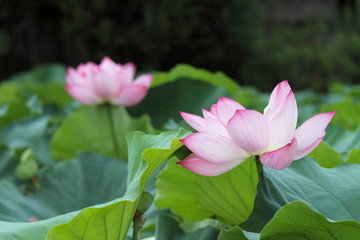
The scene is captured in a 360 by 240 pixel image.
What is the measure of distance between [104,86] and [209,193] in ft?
2.45

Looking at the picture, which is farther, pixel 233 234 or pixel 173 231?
pixel 173 231

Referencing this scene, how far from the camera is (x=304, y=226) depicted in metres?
0.65

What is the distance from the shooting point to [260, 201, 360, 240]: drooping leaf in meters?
0.62

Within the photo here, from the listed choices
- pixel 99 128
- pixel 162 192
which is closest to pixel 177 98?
pixel 99 128

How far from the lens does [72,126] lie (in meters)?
1.58

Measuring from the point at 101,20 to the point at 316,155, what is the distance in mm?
5263

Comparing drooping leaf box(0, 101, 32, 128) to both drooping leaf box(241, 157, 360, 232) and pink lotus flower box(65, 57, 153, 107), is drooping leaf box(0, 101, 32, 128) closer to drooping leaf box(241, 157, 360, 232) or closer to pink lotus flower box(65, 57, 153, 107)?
pink lotus flower box(65, 57, 153, 107)

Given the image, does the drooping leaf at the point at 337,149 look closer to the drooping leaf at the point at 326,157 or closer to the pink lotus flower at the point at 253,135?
the drooping leaf at the point at 326,157

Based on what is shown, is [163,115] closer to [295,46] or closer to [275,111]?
[275,111]

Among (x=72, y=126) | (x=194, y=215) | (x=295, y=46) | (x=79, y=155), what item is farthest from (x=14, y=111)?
(x=295, y=46)

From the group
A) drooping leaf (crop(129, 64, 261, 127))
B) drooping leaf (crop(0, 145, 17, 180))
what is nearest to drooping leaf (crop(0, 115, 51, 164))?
drooping leaf (crop(0, 145, 17, 180))

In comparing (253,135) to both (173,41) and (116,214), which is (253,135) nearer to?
(116,214)

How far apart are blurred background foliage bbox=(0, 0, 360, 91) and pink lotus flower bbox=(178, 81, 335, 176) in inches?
202

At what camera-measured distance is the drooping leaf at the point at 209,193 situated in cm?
80
